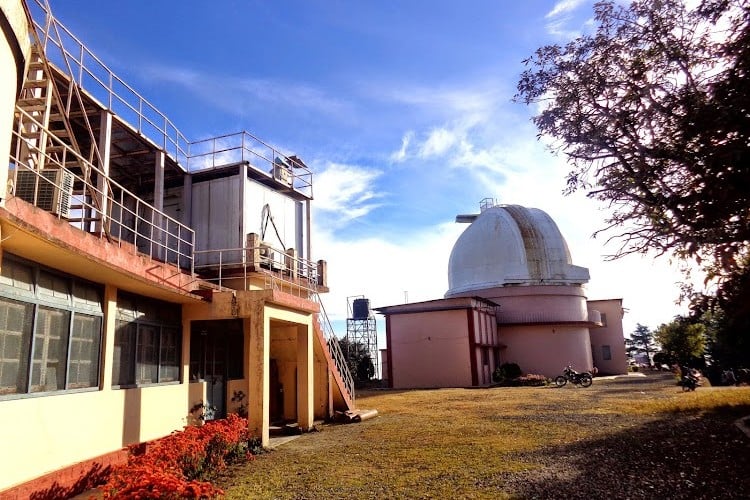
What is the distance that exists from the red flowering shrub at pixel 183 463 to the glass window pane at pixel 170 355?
5.40 feet

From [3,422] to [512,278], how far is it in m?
33.6

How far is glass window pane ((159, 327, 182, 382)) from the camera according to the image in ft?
34.1

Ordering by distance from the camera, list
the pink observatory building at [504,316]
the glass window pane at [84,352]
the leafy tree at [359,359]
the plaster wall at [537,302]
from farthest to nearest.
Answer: the leafy tree at [359,359], the plaster wall at [537,302], the pink observatory building at [504,316], the glass window pane at [84,352]

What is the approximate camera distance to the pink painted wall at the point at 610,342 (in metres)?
40.3

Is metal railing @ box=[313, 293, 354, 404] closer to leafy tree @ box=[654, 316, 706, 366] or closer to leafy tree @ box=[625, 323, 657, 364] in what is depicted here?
leafy tree @ box=[654, 316, 706, 366]

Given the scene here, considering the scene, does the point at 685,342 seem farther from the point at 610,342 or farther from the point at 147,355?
the point at 147,355

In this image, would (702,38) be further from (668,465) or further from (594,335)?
(594,335)

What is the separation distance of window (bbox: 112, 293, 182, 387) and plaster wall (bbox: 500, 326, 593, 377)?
27.9m

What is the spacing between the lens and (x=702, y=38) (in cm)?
819

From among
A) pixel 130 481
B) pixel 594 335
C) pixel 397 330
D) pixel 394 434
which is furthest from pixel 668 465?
pixel 594 335

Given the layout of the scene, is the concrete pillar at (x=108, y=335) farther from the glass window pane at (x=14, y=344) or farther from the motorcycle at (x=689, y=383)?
the motorcycle at (x=689, y=383)

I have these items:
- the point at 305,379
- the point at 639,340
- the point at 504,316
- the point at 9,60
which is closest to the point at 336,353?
the point at 305,379

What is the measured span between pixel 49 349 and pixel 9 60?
3666mm

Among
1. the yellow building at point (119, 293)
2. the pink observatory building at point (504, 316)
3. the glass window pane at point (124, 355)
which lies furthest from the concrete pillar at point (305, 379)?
the pink observatory building at point (504, 316)
